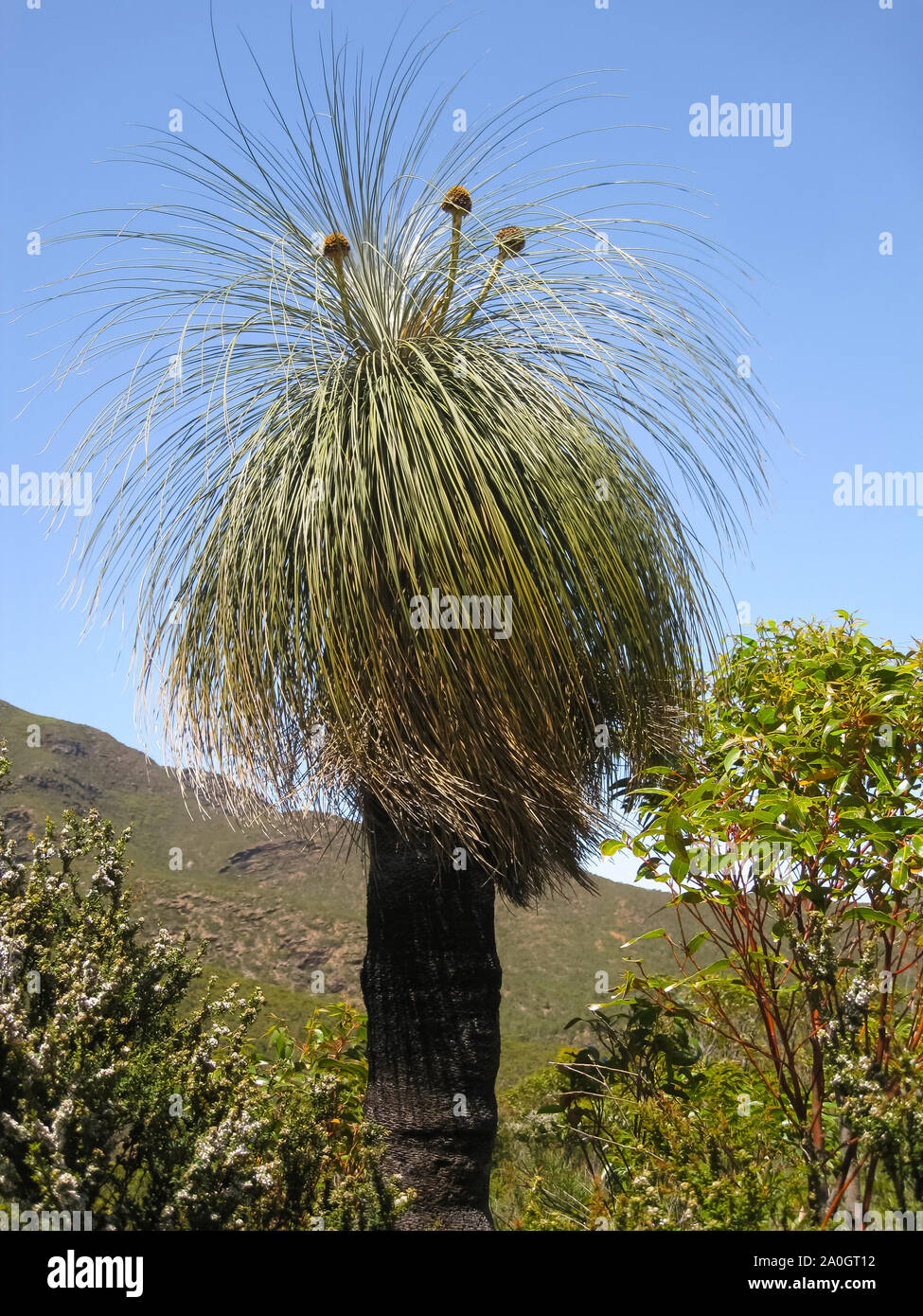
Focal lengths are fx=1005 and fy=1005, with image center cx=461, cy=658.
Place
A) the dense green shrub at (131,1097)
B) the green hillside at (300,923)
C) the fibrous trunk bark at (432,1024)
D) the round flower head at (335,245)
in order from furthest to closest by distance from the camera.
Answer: the green hillside at (300,923) → the round flower head at (335,245) → the fibrous trunk bark at (432,1024) → the dense green shrub at (131,1097)

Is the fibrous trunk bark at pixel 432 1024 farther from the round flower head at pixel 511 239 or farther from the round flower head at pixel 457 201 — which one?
the round flower head at pixel 457 201

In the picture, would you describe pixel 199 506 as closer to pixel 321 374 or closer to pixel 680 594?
pixel 321 374

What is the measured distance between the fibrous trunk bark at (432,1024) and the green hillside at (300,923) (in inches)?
349

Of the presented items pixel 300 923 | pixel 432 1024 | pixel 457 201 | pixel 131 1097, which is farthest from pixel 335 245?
pixel 300 923

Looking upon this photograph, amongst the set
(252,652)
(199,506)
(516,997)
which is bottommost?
(516,997)

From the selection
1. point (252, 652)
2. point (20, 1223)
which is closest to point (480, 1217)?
point (20, 1223)

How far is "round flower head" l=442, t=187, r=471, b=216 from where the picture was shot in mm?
4078

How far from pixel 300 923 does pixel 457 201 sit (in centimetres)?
1984

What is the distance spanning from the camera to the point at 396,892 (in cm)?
368

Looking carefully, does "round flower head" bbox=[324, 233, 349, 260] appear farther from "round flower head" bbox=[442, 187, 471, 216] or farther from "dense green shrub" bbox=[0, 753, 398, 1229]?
"dense green shrub" bbox=[0, 753, 398, 1229]

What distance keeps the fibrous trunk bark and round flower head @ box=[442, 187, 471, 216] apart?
2439 mm

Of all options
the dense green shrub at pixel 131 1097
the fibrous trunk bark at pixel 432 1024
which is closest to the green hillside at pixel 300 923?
the dense green shrub at pixel 131 1097

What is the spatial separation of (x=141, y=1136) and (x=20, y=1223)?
17.8 inches

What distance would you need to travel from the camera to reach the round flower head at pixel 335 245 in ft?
12.8
